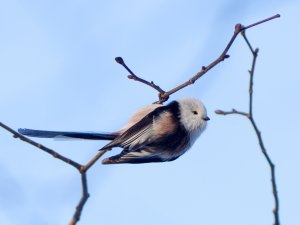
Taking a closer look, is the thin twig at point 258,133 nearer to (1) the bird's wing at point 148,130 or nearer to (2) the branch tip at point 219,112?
(2) the branch tip at point 219,112

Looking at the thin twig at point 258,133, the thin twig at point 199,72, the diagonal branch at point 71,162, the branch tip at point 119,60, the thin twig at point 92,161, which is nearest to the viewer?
the thin twig at point 258,133

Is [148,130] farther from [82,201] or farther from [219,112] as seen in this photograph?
[82,201]

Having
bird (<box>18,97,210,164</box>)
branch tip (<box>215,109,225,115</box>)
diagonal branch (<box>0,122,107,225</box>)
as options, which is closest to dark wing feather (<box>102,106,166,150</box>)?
bird (<box>18,97,210,164</box>)

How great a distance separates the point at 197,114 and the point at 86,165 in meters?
1.37

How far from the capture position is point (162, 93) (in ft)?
10.6

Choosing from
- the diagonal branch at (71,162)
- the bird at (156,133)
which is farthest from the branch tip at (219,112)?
the bird at (156,133)

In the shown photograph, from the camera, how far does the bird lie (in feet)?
10.4

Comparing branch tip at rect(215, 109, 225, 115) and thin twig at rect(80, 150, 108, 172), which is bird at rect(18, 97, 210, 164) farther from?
branch tip at rect(215, 109, 225, 115)

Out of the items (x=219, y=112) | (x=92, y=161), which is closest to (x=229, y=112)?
(x=219, y=112)

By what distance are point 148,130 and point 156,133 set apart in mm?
50

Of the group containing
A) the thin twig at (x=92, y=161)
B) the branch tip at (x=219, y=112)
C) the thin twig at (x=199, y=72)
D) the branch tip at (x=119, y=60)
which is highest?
the branch tip at (x=119, y=60)

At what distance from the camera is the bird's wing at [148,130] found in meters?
3.18

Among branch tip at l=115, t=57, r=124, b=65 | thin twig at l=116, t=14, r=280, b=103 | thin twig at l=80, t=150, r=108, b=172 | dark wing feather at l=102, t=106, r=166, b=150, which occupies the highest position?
branch tip at l=115, t=57, r=124, b=65

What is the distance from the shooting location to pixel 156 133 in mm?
3264
